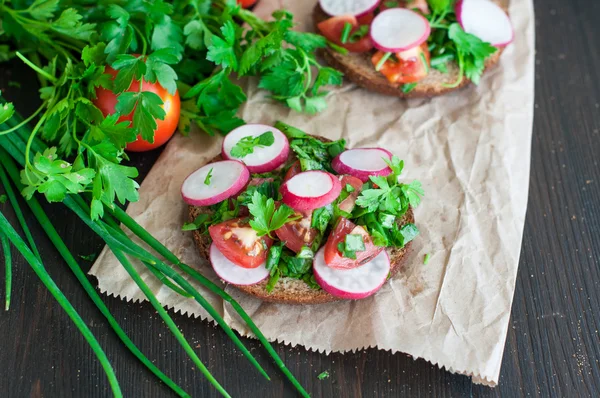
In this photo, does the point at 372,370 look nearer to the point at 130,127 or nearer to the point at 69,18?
the point at 130,127

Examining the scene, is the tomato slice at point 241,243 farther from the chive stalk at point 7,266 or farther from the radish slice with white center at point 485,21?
the radish slice with white center at point 485,21

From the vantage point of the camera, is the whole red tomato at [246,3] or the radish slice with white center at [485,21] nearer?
the radish slice with white center at [485,21]

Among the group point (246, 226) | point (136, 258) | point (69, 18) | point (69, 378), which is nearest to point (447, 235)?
point (246, 226)

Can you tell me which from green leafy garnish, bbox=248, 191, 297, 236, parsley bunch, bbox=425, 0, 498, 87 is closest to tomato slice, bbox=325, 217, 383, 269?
green leafy garnish, bbox=248, 191, 297, 236

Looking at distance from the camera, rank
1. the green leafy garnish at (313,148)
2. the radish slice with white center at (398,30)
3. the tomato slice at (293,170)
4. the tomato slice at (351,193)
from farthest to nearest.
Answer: the radish slice with white center at (398,30)
the green leafy garnish at (313,148)
the tomato slice at (293,170)
the tomato slice at (351,193)

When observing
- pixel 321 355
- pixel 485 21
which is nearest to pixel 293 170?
pixel 321 355

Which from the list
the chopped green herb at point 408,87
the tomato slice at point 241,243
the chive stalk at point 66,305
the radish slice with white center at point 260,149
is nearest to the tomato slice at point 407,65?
the chopped green herb at point 408,87

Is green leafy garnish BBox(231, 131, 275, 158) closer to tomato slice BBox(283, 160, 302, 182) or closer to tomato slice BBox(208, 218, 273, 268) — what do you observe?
tomato slice BBox(283, 160, 302, 182)
